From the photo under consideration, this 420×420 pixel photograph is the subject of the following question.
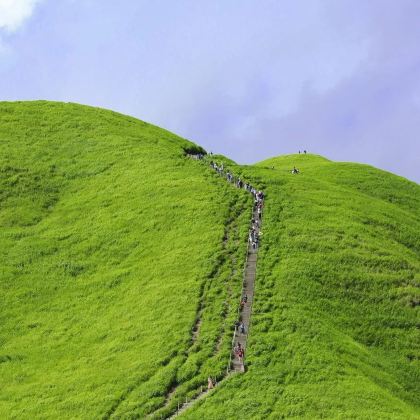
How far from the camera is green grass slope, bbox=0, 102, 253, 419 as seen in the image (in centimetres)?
6806

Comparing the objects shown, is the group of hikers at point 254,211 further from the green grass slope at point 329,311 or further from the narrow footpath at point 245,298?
the green grass slope at point 329,311

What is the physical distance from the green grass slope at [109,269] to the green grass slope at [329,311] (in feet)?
11.9

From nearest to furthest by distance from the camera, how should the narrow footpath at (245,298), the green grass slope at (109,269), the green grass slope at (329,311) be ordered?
the green grass slope at (329,311)
the narrow footpath at (245,298)
the green grass slope at (109,269)

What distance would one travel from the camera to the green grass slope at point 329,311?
61.6 meters

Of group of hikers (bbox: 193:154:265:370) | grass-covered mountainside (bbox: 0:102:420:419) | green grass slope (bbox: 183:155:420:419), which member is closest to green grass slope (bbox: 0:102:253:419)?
grass-covered mountainside (bbox: 0:102:420:419)

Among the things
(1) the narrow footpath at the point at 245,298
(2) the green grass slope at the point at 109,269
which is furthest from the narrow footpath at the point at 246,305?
(2) the green grass slope at the point at 109,269

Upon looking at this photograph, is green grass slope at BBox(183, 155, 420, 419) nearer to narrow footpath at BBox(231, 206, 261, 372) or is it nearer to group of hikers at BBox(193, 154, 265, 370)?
narrow footpath at BBox(231, 206, 261, 372)

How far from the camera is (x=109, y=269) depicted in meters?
88.3

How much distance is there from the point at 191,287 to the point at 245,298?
18.7 feet

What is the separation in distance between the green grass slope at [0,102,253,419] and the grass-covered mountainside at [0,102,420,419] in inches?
8.3

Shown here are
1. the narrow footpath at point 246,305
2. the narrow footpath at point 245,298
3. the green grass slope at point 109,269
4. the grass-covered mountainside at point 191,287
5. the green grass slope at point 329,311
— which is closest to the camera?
the green grass slope at point 329,311

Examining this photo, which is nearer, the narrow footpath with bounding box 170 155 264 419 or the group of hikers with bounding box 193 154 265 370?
the narrow footpath with bounding box 170 155 264 419

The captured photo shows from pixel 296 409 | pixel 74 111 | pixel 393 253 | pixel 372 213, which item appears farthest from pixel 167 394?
pixel 74 111

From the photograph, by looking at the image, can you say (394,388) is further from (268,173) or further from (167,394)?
(268,173)
